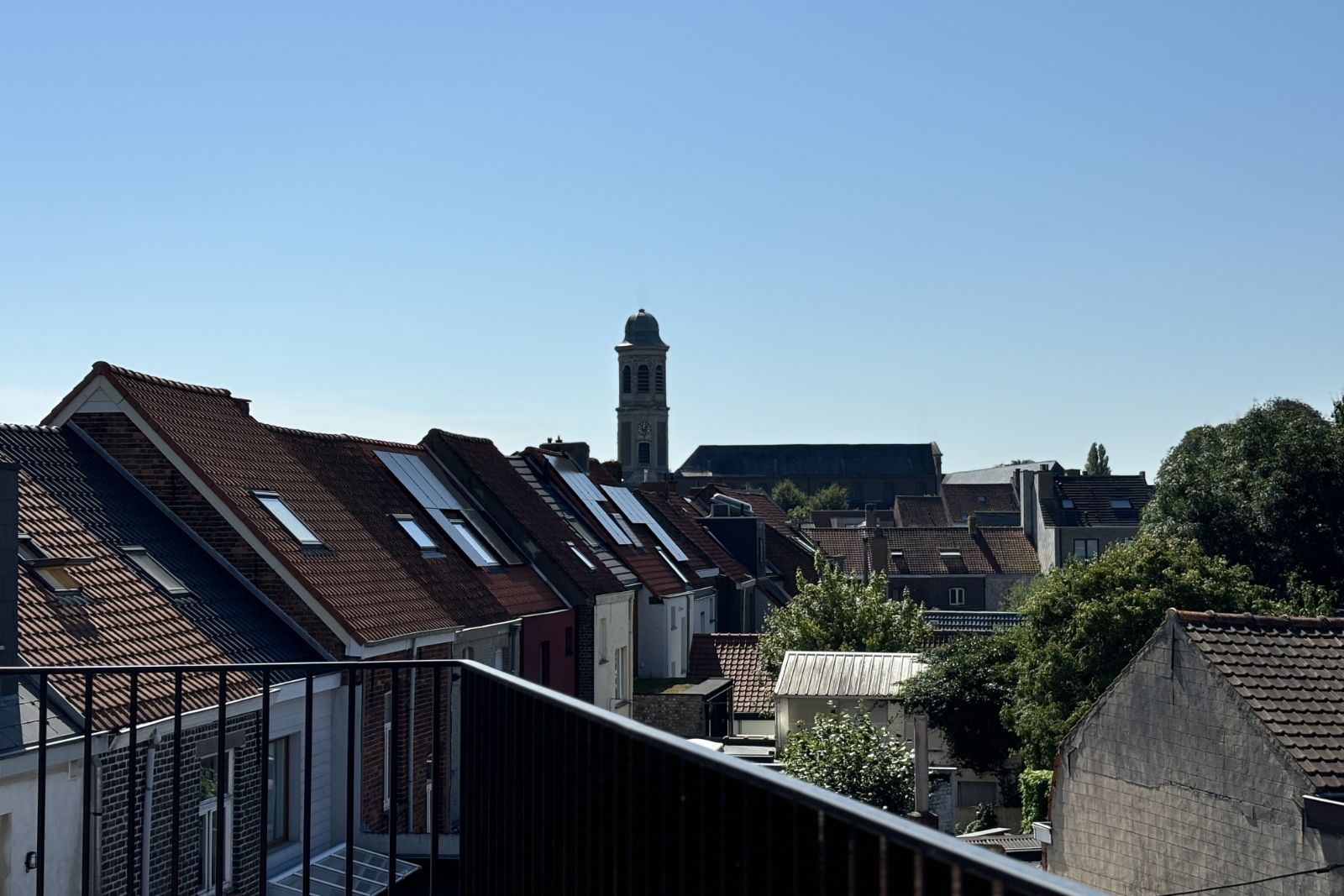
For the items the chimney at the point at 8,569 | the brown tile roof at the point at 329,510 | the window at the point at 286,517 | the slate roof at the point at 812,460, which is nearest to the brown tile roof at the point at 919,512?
the slate roof at the point at 812,460

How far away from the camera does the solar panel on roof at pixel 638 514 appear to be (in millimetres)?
43125

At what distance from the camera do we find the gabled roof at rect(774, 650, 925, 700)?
34.3 meters

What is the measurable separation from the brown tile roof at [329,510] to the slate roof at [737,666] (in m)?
15.9

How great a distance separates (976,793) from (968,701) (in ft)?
7.79

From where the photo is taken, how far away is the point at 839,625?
40438mm

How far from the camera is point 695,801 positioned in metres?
3.42

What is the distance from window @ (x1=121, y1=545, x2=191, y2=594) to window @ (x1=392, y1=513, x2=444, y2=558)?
710cm

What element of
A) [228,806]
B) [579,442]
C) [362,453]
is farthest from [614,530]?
[228,806]

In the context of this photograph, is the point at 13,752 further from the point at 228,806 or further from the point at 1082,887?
the point at 1082,887

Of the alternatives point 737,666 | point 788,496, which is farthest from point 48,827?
point 788,496

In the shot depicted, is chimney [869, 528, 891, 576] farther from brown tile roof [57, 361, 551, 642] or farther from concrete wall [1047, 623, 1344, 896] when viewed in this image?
concrete wall [1047, 623, 1344, 896]

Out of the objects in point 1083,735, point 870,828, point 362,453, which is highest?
point 362,453

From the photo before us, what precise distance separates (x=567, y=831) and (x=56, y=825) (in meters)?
9.12

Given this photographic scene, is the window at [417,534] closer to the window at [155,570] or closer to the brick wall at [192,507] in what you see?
the brick wall at [192,507]
